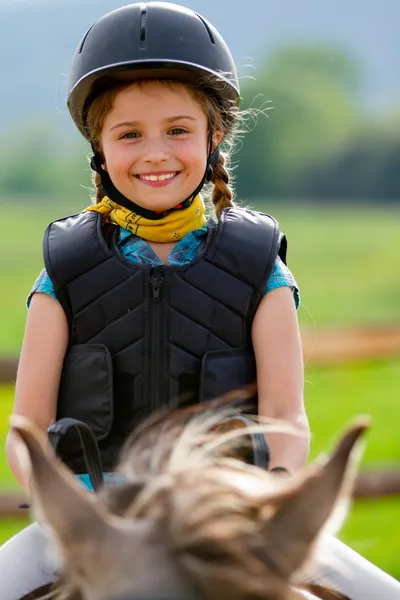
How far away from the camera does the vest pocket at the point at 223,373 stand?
279 cm

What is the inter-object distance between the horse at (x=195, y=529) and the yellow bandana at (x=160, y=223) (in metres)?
1.47

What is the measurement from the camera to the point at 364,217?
50.2 metres

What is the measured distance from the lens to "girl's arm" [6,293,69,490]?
282 cm

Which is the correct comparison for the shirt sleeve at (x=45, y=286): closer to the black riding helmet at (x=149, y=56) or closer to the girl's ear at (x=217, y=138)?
the black riding helmet at (x=149, y=56)

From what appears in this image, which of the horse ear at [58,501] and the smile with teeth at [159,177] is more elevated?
the smile with teeth at [159,177]

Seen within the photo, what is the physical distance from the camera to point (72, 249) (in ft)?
9.65

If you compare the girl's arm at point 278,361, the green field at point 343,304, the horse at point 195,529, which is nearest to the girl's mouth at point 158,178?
the girl's arm at point 278,361

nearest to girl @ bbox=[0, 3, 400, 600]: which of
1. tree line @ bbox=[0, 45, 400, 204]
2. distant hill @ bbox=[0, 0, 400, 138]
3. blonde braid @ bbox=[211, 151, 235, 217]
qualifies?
blonde braid @ bbox=[211, 151, 235, 217]

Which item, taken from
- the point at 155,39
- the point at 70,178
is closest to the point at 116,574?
the point at 155,39

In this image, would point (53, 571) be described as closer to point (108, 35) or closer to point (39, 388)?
point (39, 388)

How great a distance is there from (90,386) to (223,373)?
374 millimetres

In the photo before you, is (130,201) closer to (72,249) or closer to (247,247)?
(72,249)

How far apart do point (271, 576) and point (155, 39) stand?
194 cm

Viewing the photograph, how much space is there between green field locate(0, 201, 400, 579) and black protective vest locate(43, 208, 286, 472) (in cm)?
31
